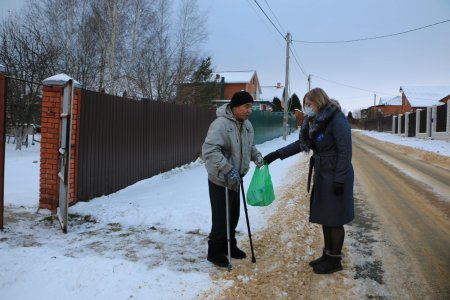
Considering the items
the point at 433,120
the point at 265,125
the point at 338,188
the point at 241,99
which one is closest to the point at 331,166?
the point at 338,188

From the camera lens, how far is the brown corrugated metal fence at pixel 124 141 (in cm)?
664

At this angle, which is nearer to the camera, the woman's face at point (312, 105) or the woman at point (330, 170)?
the woman at point (330, 170)

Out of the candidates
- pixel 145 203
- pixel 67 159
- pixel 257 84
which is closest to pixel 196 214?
pixel 145 203

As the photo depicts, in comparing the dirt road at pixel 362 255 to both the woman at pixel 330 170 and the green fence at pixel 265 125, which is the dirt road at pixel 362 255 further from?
the green fence at pixel 265 125

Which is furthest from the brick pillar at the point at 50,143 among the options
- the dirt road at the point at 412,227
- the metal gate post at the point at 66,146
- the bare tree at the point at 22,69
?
the bare tree at the point at 22,69

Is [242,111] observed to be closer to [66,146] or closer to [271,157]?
[271,157]

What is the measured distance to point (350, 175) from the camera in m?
3.90

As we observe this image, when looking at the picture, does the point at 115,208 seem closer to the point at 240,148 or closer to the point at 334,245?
the point at 240,148

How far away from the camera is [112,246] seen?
15.0 feet

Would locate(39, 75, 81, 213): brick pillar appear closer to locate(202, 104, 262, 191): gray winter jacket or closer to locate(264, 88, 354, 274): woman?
locate(202, 104, 262, 191): gray winter jacket

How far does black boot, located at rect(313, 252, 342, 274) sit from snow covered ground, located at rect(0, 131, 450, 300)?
1059mm

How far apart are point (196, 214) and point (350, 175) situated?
261 centimetres

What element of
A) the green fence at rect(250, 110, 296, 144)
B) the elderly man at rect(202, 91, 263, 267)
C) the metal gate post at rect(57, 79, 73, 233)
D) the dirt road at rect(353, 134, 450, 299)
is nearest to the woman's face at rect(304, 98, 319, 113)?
the elderly man at rect(202, 91, 263, 267)

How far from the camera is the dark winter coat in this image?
384cm
